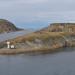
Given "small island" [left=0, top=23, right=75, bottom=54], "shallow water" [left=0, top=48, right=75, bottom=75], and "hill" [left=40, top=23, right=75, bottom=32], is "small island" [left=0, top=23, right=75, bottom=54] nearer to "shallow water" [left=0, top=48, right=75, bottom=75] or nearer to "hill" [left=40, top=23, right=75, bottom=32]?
"shallow water" [left=0, top=48, right=75, bottom=75]

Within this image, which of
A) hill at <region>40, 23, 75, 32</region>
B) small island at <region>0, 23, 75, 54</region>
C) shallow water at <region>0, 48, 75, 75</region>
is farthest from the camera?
hill at <region>40, 23, 75, 32</region>

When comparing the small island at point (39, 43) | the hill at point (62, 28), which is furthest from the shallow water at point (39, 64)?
Result: the hill at point (62, 28)

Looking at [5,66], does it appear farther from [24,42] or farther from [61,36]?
[61,36]

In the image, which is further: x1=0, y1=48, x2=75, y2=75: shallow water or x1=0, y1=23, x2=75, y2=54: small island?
x1=0, y1=23, x2=75, y2=54: small island

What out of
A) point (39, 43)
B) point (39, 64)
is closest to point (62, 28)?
point (39, 43)

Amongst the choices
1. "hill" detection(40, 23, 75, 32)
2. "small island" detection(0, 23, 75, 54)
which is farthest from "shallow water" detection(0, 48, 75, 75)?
"hill" detection(40, 23, 75, 32)

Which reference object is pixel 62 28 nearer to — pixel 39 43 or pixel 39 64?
pixel 39 43

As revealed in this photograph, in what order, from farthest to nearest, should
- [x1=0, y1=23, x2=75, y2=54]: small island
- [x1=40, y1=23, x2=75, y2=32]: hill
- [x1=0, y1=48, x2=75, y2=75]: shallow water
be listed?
[x1=40, y1=23, x2=75, y2=32]: hill
[x1=0, y1=23, x2=75, y2=54]: small island
[x1=0, y1=48, x2=75, y2=75]: shallow water

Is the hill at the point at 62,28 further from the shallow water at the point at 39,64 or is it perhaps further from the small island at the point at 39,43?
the shallow water at the point at 39,64

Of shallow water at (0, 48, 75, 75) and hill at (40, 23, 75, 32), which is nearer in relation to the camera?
shallow water at (0, 48, 75, 75)
